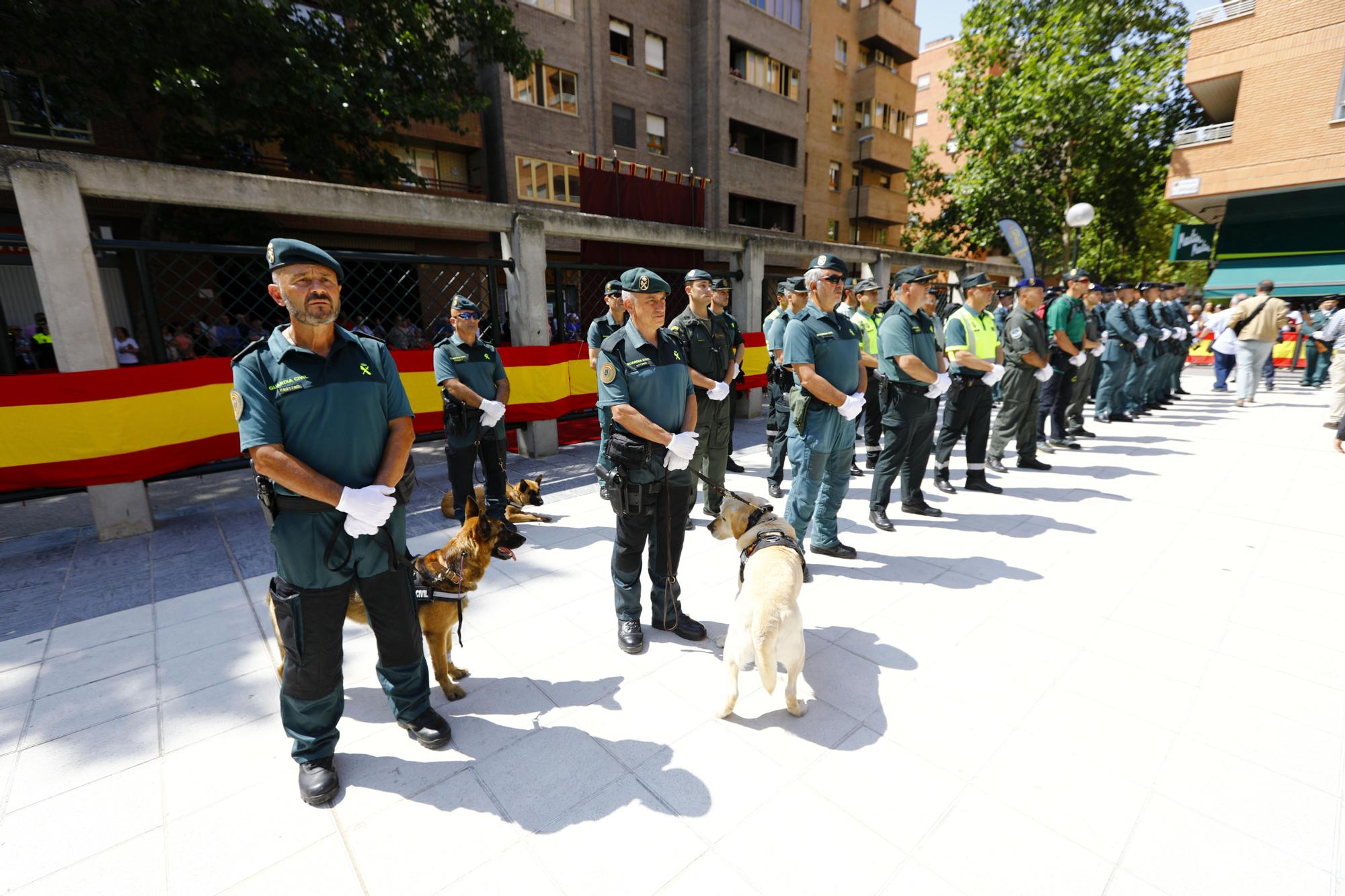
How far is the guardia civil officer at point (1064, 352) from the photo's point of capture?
802 cm

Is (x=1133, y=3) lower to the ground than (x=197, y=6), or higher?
higher

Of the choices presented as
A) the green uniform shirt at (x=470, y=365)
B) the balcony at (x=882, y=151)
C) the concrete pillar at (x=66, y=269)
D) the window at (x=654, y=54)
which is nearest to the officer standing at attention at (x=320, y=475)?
the green uniform shirt at (x=470, y=365)

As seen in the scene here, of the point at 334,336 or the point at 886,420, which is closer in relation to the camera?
the point at 334,336

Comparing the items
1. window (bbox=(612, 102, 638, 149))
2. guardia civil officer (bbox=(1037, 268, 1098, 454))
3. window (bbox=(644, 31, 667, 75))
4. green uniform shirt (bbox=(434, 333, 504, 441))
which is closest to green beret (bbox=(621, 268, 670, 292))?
green uniform shirt (bbox=(434, 333, 504, 441))

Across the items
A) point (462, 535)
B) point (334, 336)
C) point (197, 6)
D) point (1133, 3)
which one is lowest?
point (462, 535)

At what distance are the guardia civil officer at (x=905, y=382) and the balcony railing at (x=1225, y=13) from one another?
25920mm

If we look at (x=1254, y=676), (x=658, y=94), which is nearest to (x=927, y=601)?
(x=1254, y=676)

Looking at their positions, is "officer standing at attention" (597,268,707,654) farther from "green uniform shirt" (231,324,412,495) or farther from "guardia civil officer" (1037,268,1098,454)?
"guardia civil officer" (1037,268,1098,454)

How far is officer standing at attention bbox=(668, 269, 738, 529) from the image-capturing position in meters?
5.68

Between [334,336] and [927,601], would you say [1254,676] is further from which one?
[334,336]

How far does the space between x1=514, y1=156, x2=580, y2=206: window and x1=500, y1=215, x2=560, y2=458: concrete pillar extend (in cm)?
1312

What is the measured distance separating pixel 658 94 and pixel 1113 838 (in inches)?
1029

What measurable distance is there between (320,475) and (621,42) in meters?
25.1

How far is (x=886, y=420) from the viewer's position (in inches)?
227
